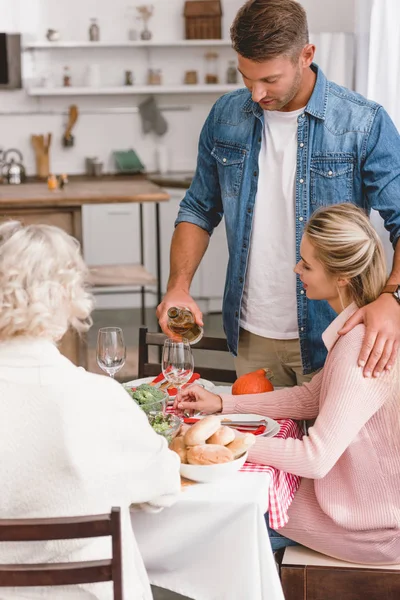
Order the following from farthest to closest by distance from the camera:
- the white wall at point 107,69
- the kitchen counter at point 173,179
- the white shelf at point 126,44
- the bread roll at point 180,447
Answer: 1. the white wall at point 107,69
2. the white shelf at point 126,44
3. the kitchen counter at point 173,179
4. the bread roll at point 180,447

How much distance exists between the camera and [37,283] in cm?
146

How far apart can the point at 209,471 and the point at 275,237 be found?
922 mm

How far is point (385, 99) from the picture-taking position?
4.38m

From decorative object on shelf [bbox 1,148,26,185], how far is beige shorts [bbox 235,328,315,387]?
14.7 ft

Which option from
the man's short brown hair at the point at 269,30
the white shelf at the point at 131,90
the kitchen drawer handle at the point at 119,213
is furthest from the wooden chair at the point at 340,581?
the white shelf at the point at 131,90

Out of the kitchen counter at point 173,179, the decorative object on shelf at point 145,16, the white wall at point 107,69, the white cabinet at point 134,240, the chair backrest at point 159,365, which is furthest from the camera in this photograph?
the white wall at point 107,69

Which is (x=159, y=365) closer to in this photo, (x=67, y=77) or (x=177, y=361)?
(x=177, y=361)

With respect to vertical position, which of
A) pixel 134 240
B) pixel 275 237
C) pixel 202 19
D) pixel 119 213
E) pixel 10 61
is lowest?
pixel 134 240

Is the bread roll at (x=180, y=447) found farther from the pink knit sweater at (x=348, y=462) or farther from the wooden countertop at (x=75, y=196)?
the wooden countertop at (x=75, y=196)

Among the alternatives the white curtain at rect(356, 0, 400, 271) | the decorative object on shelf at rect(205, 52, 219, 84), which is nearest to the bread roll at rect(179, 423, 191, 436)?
the white curtain at rect(356, 0, 400, 271)

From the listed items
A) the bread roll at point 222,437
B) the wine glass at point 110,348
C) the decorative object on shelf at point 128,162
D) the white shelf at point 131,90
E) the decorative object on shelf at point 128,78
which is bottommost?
the decorative object on shelf at point 128,162

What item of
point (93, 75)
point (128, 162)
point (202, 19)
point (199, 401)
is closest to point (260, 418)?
point (199, 401)

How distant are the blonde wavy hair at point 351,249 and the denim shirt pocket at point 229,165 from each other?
1.63 feet

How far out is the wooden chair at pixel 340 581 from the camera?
1950 millimetres
